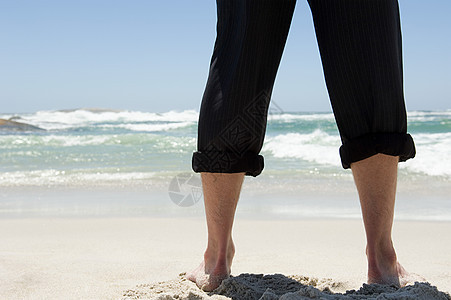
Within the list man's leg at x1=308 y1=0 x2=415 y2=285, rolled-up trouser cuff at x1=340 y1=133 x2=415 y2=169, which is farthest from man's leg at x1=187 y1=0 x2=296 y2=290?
rolled-up trouser cuff at x1=340 y1=133 x2=415 y2=169

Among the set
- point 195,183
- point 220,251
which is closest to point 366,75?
point 220,251

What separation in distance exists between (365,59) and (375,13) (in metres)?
0.11

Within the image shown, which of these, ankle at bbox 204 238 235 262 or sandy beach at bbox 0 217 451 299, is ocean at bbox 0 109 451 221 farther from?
ankle at bbox 204 238 235 262

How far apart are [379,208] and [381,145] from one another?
0.17m

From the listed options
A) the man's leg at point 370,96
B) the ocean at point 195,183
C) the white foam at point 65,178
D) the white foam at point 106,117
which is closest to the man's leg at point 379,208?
the man's leg at point 370,96

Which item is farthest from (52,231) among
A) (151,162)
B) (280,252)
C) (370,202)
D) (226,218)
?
(151,162)

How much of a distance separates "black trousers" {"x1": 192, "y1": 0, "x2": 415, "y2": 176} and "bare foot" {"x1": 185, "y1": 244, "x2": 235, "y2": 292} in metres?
0.25

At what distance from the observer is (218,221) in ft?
4.38

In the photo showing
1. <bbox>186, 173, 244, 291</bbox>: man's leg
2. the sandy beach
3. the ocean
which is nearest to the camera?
<bbox>186, 173, 244, 291</bbox>: man's leg

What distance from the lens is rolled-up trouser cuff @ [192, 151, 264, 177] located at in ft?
4.16

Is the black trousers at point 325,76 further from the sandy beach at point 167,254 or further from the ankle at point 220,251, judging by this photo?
the sandy beach at point 167,254

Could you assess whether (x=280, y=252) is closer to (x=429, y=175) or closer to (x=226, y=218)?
(x=226, y=218)

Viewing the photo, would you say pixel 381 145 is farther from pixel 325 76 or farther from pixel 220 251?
pixel 220 251

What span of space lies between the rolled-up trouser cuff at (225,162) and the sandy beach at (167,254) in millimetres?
300
